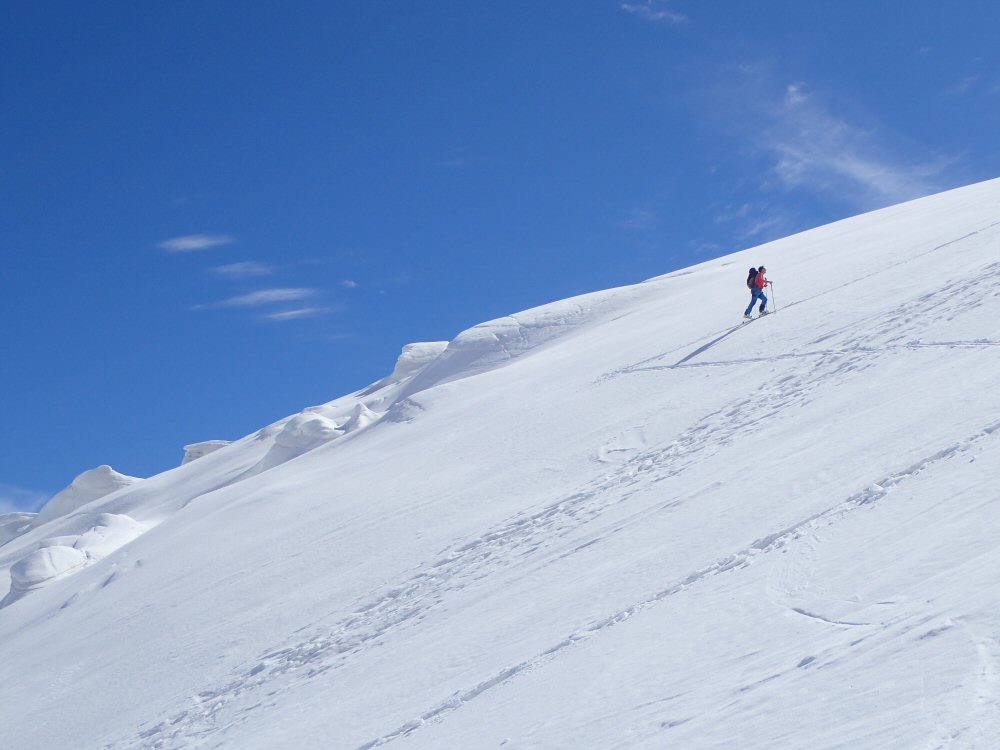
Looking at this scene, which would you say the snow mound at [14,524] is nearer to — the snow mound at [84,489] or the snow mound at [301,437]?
the snow mound at [84,489]

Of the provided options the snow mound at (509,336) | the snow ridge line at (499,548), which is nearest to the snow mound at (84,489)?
the snow mound at (509,336)

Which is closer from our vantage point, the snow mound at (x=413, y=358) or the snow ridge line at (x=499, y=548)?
the snow ridge line at (x=499, y=548)

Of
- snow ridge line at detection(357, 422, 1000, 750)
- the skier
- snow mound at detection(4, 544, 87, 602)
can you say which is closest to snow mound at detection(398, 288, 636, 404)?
the skier

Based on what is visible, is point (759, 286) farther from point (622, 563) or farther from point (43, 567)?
point (43, 567)

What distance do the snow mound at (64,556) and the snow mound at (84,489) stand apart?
54.9 feet

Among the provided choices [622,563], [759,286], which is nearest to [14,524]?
[759,286]

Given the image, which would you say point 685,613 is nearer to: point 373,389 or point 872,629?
point 872,629

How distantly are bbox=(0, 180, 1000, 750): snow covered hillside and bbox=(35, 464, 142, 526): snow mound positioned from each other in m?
19.7

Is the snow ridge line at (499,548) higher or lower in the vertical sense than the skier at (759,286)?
lower

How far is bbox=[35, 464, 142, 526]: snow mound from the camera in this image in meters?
42.1

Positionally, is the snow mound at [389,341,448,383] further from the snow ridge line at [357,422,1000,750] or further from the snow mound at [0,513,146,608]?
the snow ridge line at [357,422,1000,750]

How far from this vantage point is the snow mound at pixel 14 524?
41875mm

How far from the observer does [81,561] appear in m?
23.5

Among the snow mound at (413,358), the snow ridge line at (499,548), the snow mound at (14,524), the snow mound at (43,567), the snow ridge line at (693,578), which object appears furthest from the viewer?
the snow mound at (14,524)
